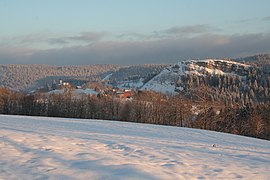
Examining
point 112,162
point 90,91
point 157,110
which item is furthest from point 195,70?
point 112,162

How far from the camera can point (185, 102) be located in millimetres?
44438

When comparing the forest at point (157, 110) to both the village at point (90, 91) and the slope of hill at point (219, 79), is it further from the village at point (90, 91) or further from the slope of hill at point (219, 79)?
the slope of hill at point (219, 79)

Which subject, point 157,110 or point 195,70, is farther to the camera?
point 195,70

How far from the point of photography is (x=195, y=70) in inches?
6806

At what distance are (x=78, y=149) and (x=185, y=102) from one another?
35543mm

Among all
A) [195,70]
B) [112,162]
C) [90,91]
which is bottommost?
[112,162]

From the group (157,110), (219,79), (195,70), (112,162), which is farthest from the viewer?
(195,70)

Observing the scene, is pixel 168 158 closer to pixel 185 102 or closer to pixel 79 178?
pixel 79 178

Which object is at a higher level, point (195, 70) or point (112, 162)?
point (195, 70)

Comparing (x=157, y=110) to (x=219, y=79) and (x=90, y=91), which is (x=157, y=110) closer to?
(x=90, y=91)

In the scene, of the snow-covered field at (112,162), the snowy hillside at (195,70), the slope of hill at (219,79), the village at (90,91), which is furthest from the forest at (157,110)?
the snowy hillside at (195,70)

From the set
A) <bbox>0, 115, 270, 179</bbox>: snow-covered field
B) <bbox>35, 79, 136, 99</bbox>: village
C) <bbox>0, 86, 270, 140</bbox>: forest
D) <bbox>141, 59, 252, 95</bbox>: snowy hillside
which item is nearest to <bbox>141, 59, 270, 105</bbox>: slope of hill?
<bbox>141, 59, 252, 95</bbox>: snowy hillside

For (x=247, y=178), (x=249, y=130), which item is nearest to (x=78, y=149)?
(x=247, y=178)

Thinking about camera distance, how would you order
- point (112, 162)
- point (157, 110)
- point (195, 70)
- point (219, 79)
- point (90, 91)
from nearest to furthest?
point (112, 162) < point (157, 110) < point (90, 91) < point (219, 79) < point (195, 70)
